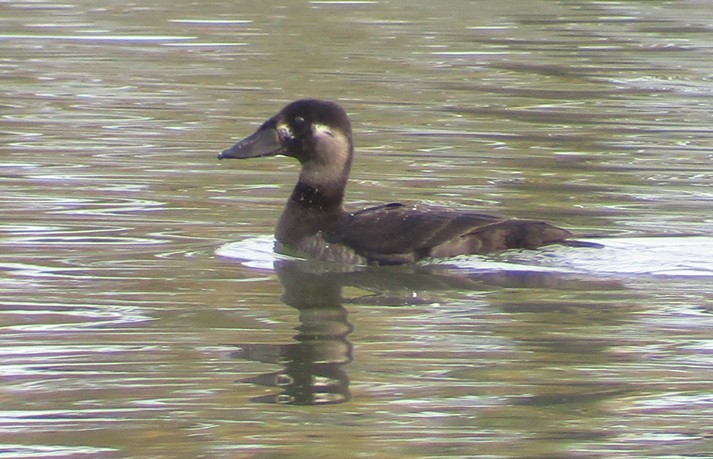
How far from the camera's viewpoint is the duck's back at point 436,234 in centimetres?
927

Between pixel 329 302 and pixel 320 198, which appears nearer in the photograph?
pixel 329 302

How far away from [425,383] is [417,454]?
97cm

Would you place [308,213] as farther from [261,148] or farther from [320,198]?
[261,148]

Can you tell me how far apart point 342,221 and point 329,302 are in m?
1.26

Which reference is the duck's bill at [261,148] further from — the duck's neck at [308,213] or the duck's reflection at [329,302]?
the duck's reflection at [329,302]

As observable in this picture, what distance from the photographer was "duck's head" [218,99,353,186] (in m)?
10.1

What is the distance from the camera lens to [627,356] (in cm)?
726

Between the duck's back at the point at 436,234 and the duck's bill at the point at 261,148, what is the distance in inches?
36.4

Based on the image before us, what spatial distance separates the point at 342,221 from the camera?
9852 mm

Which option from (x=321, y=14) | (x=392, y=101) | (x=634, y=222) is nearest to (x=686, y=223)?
(x=634, y=222)

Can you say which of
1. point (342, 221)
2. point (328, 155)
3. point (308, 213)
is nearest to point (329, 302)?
point (342, 221)

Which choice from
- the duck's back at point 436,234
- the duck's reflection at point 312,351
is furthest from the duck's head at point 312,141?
the duck's reflection at point 312,351

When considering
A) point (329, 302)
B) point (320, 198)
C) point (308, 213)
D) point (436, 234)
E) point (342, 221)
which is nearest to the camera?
point (329, 302)

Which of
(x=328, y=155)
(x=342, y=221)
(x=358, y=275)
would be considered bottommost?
(x=358, y=275)
